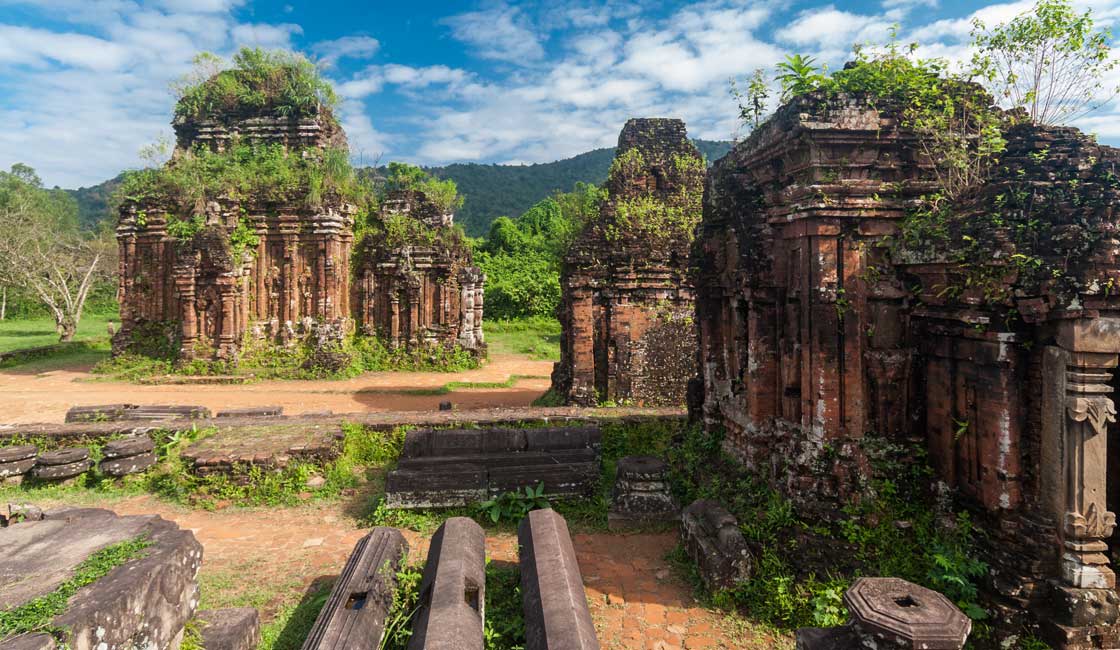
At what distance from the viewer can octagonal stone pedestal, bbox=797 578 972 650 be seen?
345cm

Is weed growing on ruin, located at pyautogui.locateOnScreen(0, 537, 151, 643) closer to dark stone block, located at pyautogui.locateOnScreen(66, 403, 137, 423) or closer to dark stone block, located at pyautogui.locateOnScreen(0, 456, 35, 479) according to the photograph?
dark stone block, located at pyautogui.locateOnScreen(0, 456, 35, 479)

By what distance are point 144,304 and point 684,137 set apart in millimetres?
18919

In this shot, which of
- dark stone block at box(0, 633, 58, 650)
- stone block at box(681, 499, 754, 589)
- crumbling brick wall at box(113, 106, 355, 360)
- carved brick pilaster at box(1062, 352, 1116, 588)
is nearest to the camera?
dark stone block at box(0, 633, 58, 650)

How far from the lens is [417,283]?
64.7 ft

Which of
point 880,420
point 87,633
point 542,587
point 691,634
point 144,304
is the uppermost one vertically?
point 144,304

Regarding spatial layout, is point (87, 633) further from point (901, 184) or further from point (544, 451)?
point (901, 184)

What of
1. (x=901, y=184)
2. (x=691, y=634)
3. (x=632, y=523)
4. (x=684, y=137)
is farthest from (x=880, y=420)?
(x=684, y=137)

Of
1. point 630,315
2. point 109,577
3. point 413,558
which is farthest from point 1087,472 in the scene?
point 630,315

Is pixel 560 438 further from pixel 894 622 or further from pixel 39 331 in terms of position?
pixel 39 331

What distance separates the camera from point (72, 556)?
4.36 m

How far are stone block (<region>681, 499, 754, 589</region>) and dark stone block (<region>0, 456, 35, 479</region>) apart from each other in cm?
924

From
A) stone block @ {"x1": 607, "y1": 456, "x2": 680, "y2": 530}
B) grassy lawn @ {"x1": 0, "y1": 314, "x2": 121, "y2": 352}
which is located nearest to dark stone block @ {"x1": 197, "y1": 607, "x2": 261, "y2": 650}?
stone block @ {"x1": 607, "y1": 456, "x2": 680, "y2": 530}

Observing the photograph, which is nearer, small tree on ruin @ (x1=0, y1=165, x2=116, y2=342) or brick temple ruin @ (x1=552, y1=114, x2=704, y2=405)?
brick temple ruin @ (x1=552, y1=114, x2=704, y2=405)

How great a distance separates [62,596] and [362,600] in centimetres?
192
